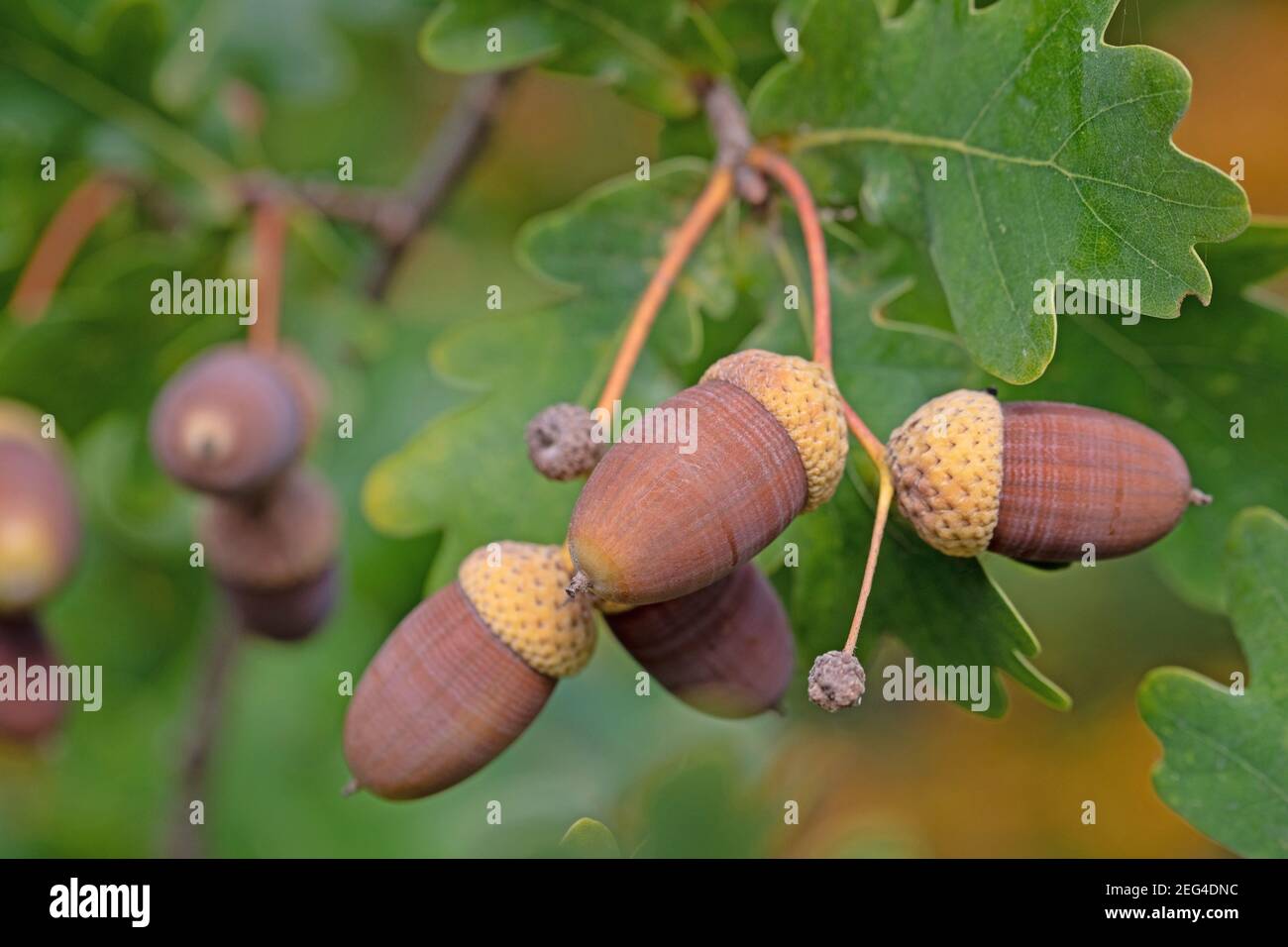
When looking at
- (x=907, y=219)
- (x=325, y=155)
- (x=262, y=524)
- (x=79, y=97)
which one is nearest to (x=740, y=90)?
(x=907, y=219)

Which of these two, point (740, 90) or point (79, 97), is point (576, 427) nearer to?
point (740, 90)

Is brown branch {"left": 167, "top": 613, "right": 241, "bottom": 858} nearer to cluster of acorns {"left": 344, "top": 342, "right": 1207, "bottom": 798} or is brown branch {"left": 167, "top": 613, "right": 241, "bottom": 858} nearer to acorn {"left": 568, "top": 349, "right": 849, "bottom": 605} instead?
cluster of acorns {"left": 344, "top": 342, "right": 1207, "bottom": 798}

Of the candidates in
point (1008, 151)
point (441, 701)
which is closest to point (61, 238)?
point (441, 701)

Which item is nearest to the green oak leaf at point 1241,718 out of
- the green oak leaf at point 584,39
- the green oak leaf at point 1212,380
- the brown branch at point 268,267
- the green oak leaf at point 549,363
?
the green oak leaf at point 1212,380

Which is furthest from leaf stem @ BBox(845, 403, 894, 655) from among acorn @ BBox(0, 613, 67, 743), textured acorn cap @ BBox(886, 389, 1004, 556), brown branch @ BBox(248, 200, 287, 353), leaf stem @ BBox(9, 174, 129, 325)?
leaf stem @ BBox(9, 174, 129, 325)

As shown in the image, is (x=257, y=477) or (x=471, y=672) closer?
(x=471, y=672)

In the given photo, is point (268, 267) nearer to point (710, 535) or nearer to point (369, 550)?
point (369, 550)
